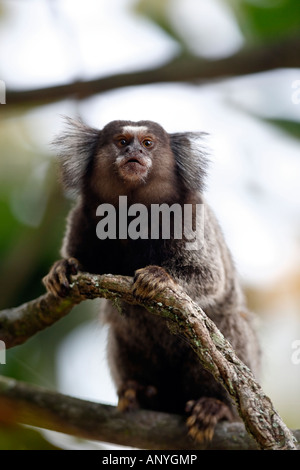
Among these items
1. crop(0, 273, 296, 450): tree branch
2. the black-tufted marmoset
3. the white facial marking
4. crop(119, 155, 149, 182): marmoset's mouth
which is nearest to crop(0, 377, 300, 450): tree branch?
the black-tufted marmoset

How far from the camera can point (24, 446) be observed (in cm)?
502

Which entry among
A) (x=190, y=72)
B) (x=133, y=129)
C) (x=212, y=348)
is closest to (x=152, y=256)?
(x=133, y=129)

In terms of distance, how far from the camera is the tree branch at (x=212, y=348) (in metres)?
3.62

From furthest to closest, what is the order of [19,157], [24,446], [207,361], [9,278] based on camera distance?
[19,157] < [9,278] < [24,446] < [207,361]

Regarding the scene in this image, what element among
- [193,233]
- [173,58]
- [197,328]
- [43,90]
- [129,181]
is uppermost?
[173,58]

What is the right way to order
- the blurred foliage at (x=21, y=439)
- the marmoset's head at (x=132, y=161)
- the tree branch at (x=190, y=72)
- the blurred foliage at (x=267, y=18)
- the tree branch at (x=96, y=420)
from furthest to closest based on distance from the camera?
the blurred foliage at (x=267, y=18)
the tree branch at (x=96, y=420)
the marmoset's head at (x=132, y=161)
the tree branch at (x=190, y=72)
the blurred foliage at (x=21, y=439)

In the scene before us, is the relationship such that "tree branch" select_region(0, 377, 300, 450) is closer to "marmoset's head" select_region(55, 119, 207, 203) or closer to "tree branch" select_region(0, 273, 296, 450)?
"tree branch" select_region(0, 273, 296, 450)

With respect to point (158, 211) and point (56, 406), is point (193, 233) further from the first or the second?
point (56, 406)

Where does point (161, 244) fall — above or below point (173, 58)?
below

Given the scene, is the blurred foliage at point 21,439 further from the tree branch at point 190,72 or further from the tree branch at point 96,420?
the tree branch at point 190,72

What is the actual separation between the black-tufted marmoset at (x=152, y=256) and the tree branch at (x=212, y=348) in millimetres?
608

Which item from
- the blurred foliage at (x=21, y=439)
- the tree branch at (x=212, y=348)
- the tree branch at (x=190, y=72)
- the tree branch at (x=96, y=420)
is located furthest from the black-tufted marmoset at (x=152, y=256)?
the blurred foliage at (x=21, y=439)

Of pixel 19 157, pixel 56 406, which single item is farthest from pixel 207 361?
pixel 19 157

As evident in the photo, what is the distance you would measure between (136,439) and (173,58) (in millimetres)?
3213
